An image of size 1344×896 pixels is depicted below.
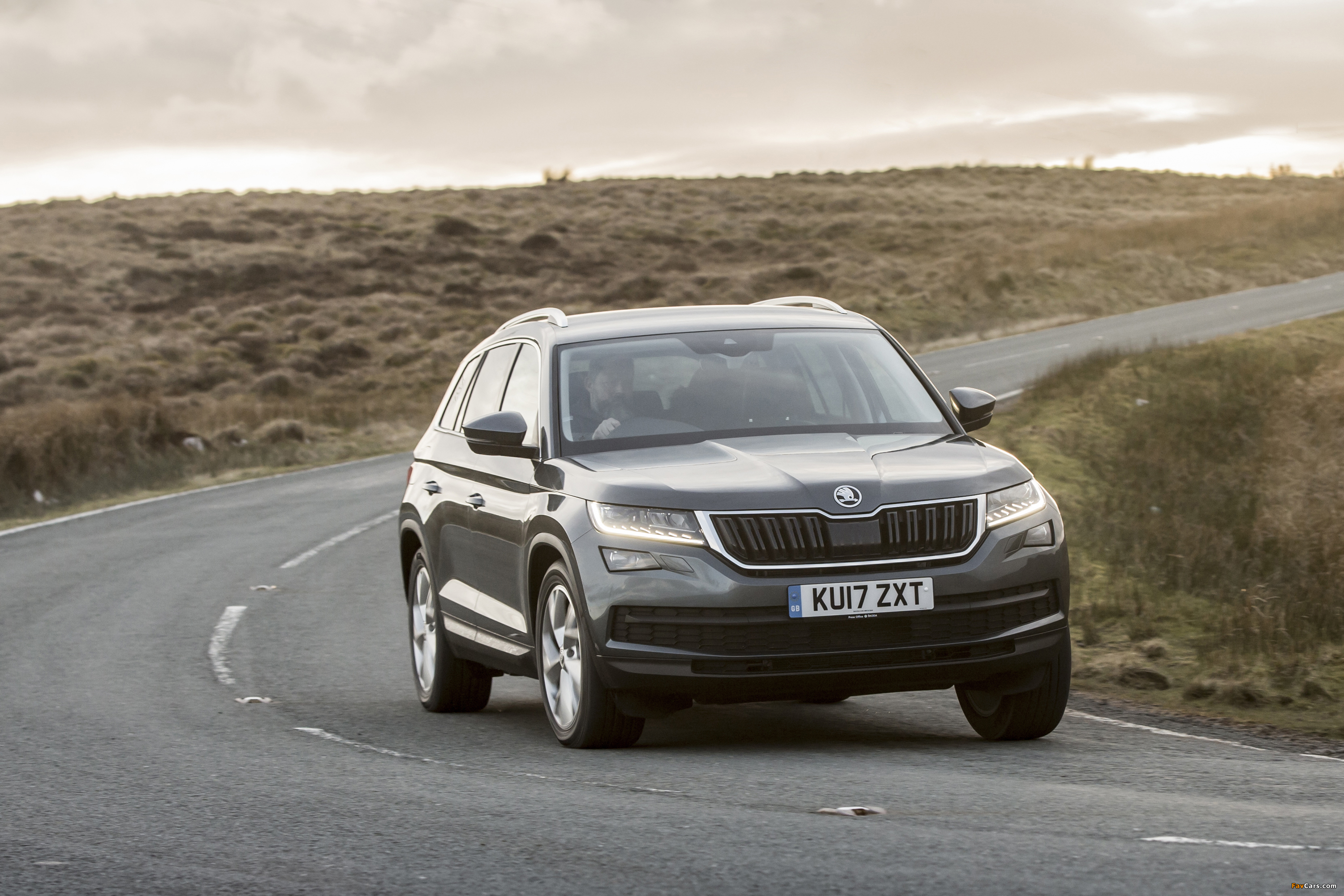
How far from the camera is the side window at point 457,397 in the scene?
8703 mm

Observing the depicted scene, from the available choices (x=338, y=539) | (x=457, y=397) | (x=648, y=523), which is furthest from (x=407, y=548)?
(x=338, y=539)

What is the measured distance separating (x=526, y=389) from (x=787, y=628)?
2.13 metres

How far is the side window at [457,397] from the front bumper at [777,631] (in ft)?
8.38

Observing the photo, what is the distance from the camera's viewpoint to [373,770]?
21.4 feet

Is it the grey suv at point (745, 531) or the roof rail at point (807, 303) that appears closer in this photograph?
the grey suv at point (745, 531)

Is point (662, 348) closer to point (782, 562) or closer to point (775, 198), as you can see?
point (782, 562)

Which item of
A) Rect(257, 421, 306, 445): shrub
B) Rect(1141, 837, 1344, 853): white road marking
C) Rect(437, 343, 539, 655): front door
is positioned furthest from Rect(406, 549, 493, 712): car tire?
Rect(257, 421, 306, 445): shrub

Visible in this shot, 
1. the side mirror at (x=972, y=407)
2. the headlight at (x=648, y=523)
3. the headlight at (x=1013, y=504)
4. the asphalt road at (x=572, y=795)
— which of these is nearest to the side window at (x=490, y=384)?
the asphalt road at (x=572, y=795)

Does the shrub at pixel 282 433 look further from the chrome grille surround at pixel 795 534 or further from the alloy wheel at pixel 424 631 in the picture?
the chrome grille surround at pixel 795 534

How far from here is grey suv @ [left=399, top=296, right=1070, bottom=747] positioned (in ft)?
19.9

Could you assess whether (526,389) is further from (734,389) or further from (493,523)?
(734,389)

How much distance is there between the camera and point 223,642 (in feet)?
36.0

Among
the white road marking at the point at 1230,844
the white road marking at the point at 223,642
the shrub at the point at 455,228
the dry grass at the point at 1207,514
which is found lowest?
the white road marking at the point at 223,642

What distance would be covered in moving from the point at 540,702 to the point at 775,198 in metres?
71.7
